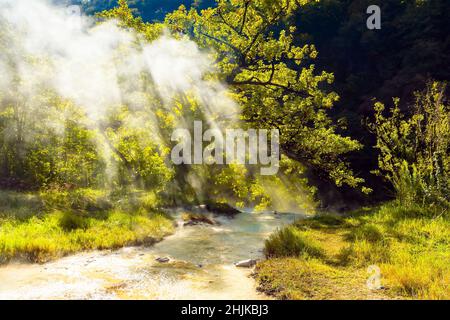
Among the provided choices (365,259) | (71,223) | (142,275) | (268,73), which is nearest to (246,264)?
(142,275)

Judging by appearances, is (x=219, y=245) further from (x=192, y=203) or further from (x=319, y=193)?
(x=319, y=193)

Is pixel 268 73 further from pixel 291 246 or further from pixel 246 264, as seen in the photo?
pixel 246 264

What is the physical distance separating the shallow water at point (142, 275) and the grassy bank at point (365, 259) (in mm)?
790

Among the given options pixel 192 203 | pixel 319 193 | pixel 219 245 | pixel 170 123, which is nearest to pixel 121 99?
pixel 170 123

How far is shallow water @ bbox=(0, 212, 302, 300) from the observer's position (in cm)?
650

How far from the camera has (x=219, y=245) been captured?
1180cm

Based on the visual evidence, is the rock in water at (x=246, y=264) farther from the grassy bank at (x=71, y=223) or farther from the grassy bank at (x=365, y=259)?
the grassy bank at (x=71, y=223)

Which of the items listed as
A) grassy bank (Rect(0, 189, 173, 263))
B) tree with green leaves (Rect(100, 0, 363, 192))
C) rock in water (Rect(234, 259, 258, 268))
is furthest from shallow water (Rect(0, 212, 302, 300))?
tree with green leaves (Rect(100, 0, 363, 192))

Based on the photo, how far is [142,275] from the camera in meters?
7.79

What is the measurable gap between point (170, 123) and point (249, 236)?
18.3 feet

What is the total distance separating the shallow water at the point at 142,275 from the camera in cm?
650

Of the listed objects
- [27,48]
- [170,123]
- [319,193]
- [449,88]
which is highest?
[449,88]

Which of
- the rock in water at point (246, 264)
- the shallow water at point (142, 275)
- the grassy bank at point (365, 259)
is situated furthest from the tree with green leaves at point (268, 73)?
the rock in water at point (246, 264)

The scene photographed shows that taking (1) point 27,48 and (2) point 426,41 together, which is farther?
(2) point 426,41
